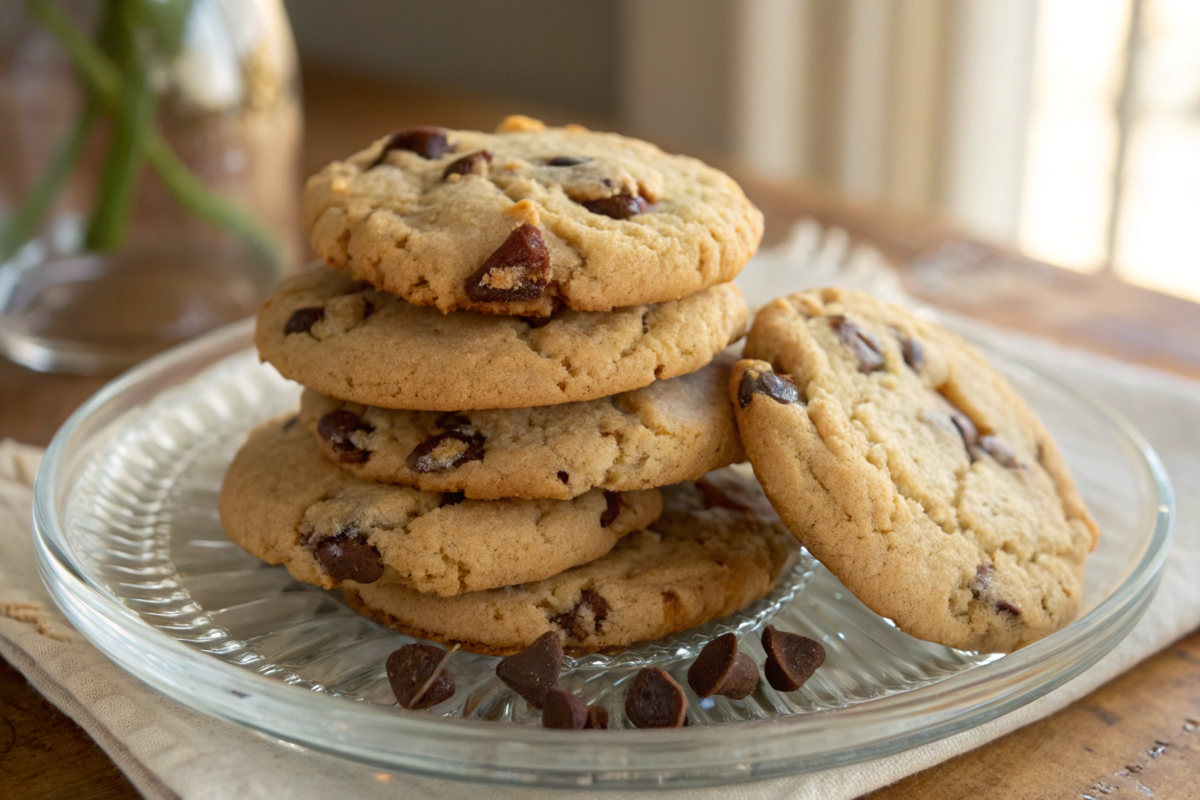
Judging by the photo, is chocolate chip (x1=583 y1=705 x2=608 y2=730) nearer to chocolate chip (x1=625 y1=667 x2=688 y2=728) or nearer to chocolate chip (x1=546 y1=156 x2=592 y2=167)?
chocolate chip (x1=625 y1=667 x2=688 y2=728)

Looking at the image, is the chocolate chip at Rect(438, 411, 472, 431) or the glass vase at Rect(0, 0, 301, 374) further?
the glass vase at Rect(0, 0, 301, 374)

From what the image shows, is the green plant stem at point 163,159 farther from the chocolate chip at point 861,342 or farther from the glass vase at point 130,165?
the chocolate chip at point 861,342

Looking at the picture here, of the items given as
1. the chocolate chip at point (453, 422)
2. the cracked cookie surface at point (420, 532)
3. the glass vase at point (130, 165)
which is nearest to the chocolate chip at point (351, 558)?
the cracked cookie surface at point (420, 532)

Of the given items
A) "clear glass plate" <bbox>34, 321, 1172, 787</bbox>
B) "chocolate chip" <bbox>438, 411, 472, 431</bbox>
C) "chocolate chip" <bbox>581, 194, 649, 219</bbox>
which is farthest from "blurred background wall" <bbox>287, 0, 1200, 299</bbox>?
"chocolate chip" <bbox>438, 411, 472, 431</bbox>

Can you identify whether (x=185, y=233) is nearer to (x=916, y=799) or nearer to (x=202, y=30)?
(x=202, y=30)

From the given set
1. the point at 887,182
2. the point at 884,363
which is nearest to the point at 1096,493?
the point at 884,363

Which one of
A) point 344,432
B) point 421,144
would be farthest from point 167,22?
point 344,432
